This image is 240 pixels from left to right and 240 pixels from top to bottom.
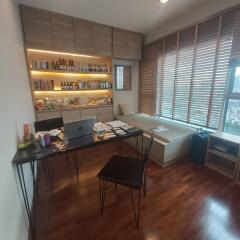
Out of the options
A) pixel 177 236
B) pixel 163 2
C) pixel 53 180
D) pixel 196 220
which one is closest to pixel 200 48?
pixel 163 2

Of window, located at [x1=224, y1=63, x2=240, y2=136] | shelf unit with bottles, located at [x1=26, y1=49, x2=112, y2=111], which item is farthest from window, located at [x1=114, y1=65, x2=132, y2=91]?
window, located at [x1=224, y1=63, x2=240, y2=136]

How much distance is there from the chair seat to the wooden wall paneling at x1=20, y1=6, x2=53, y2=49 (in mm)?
2694

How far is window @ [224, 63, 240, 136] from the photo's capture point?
2.42 m

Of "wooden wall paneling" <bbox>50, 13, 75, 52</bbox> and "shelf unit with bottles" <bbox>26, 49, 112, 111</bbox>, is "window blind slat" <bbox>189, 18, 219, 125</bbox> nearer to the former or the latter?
"shelf unit with bottles" <bbox>26, 49, 112, 111</bbox>

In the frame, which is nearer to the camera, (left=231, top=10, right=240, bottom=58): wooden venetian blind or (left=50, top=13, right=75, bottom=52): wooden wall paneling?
(left=231, top=10, right=240, bottom=58): wooden venetian blind

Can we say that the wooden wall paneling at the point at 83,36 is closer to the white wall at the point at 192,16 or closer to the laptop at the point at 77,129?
the white wall at the point at 192,16

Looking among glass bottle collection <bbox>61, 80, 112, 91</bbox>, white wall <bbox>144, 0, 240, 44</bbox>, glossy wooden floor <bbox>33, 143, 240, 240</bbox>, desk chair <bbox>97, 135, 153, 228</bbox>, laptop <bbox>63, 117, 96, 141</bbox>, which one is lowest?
glossy wooden floor <bbox>33, 143, 240, 240</bbox>

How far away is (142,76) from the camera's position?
4328 millimetres

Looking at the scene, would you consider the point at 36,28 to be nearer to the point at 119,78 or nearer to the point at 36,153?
the point at 119,78

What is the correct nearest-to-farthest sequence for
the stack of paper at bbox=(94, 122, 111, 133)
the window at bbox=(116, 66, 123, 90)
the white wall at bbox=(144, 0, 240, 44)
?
1. the stack of paper at bbox=(94, 122, 111, 133)
2. the white wall at bbox=(144, 0, 240, 44)
3. the window at bbox=(116, 66, 123, 90)

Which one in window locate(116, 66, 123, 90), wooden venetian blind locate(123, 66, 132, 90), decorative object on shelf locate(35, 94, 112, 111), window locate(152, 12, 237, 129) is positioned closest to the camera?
window locate(152, 12, 237, 129)

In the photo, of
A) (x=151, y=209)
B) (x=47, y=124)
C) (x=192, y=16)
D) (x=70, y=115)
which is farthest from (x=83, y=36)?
(x=151, y=209)

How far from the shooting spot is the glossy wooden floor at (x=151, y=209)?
4.59 ft

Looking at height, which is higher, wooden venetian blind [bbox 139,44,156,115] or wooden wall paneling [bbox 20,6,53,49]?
wooden wall paneling [bbox 20,6,53,49]
